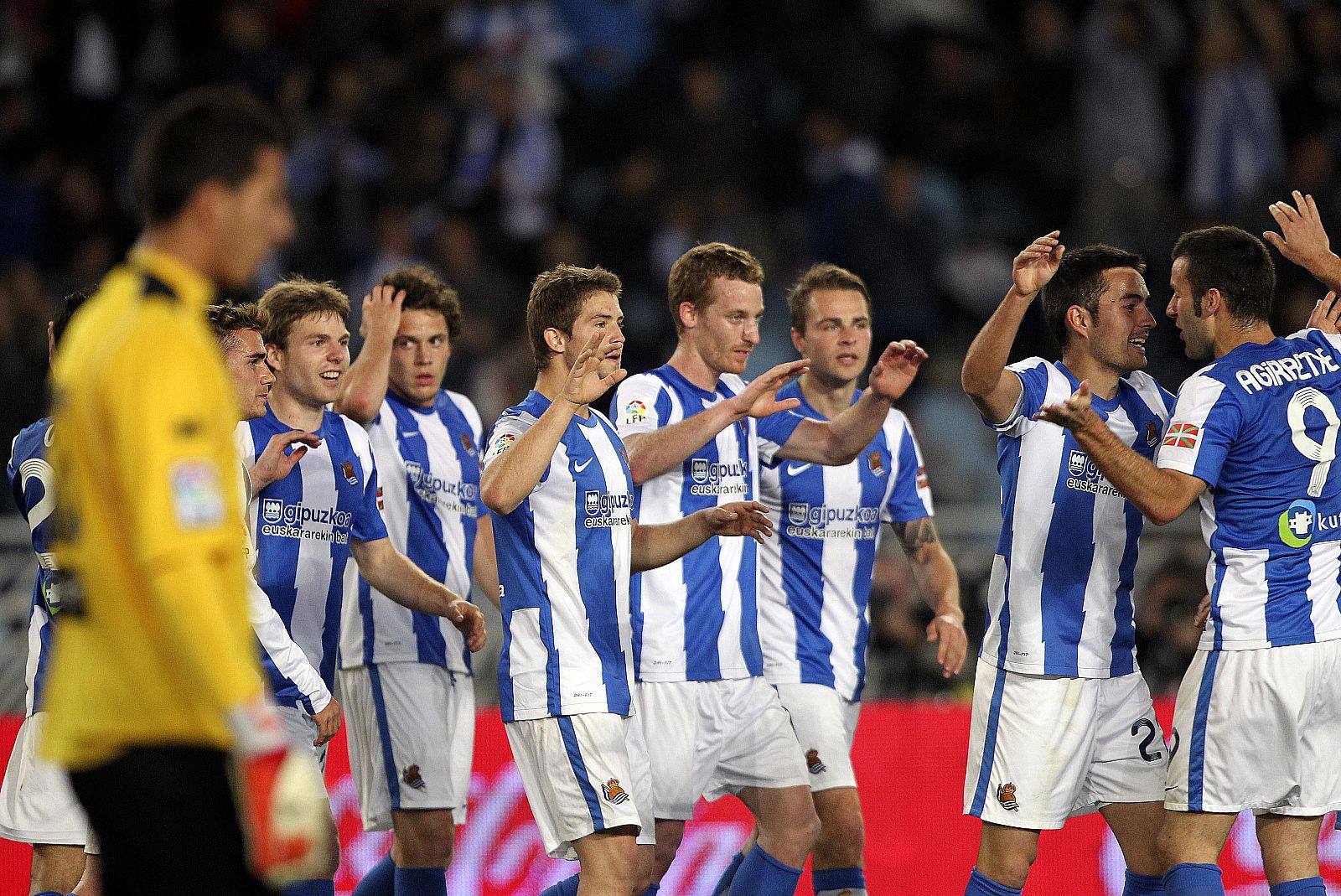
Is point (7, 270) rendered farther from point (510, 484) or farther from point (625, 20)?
point (510, 484)

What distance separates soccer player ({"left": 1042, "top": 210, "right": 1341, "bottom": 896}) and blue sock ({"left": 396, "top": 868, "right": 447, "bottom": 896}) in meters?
3.19

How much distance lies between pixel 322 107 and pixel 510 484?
32.8 feet

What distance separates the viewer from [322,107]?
574 inches

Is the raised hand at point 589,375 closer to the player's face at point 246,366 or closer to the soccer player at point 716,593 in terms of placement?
the soccer player at point 716,593

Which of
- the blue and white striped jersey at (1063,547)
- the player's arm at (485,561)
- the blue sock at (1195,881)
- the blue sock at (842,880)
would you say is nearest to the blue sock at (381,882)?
the player's arm at (485,561)

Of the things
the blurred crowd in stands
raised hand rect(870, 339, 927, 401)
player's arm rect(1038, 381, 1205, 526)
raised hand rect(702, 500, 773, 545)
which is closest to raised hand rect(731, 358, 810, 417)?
raised hand rect(870, 339, 927, 401)

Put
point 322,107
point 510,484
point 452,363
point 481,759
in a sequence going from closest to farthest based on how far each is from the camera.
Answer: point 510,484, point 481,759, point 452,363, point 322,107

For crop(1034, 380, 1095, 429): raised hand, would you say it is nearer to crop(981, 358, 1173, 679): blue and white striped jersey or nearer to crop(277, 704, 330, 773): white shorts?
crop(981, 358, 1173, 679): blue and white striped jersey

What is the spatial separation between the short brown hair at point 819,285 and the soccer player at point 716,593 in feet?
1.93

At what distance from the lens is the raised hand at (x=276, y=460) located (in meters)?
6.09

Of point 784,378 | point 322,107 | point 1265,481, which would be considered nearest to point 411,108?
point 322,107

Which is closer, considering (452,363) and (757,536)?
(757,536)

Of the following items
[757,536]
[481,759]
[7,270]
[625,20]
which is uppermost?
[625,20]

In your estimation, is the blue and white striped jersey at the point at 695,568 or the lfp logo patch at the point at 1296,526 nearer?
the lfp logo patch at the point at 1296,526
